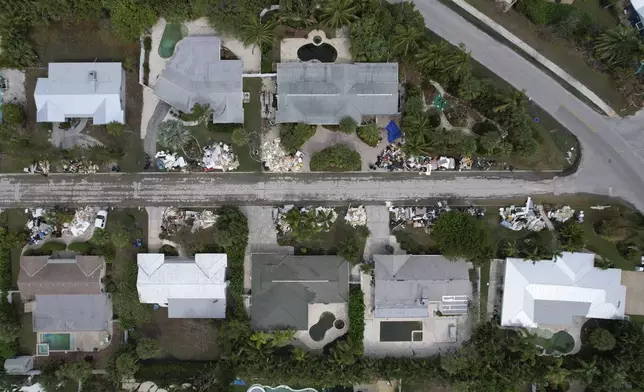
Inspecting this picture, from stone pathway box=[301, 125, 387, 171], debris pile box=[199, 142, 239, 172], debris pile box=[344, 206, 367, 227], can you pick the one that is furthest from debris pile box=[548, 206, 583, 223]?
debris pile box=[199, 142, 239, 172]

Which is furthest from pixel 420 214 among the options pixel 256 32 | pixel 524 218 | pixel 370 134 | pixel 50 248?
pixel 50 248

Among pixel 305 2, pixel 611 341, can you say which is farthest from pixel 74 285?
pixel 611 341

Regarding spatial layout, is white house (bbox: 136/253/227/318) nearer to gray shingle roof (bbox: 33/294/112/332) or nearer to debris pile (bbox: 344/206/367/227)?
gray shingle roof (bbox: 33/294/112/332)

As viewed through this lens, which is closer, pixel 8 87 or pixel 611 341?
pixel 611 341

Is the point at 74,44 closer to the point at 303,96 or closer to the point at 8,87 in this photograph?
the point at 8,87

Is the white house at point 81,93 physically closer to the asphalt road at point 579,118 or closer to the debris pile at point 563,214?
the asphalt road at point 579,118

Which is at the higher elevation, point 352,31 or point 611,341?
point 352,31

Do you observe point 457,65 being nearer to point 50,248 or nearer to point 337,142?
point 337,142
